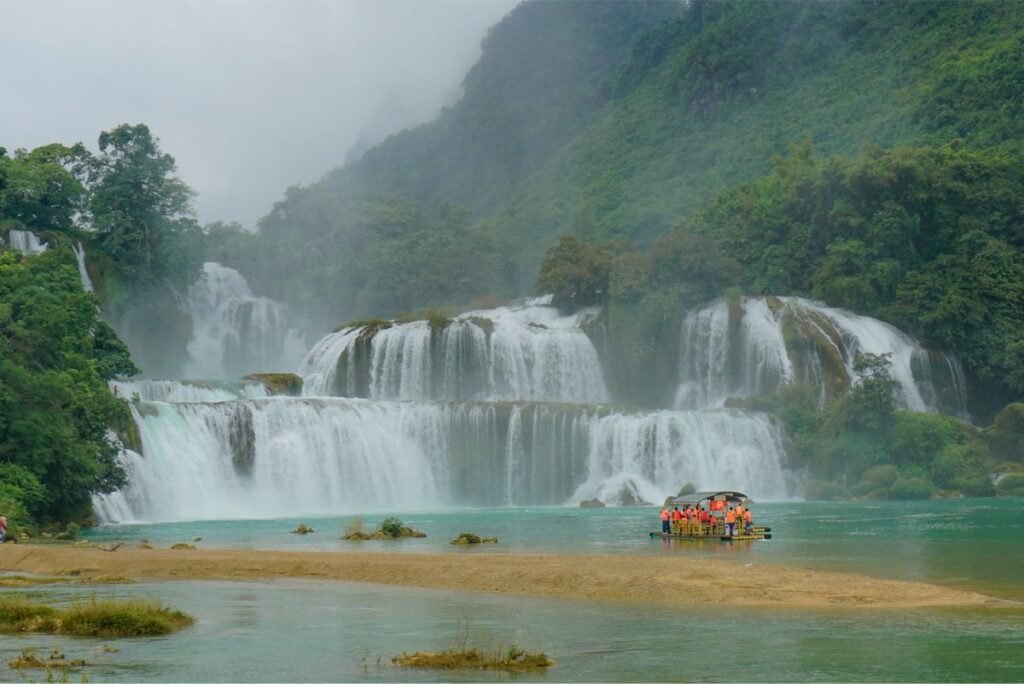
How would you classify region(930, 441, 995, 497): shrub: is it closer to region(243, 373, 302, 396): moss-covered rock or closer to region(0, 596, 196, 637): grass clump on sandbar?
region(243, 373, 302, 396): moss-covered rock

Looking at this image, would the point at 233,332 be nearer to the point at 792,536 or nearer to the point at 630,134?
the point at 630,134

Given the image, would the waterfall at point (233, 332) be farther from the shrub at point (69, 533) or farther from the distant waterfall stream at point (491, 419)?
the shrub at point (69, 533)

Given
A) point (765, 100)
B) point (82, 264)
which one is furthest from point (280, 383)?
point (765, 100)

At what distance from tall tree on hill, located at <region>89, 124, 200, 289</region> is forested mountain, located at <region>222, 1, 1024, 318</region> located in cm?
1453

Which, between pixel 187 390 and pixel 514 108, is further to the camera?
pixel 514 108

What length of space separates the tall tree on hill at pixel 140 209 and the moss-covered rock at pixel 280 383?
1906 cm

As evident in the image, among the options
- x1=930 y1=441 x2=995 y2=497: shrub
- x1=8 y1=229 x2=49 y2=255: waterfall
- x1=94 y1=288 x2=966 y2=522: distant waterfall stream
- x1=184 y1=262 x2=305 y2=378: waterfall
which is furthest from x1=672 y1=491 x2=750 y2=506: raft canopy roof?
x1=184 y1=262 x2=305 y2=378: waterfall

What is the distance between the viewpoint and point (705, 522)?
32969 millimetres

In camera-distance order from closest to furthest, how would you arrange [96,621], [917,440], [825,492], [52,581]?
1. [96,621]
2. [52,581]
3. [825,492]
4. [917,440]

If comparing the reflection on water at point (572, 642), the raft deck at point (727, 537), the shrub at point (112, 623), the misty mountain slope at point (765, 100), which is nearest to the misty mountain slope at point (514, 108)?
the misty mountain slope at point (765, 100)

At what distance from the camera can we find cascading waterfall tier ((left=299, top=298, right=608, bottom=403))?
2537 inches

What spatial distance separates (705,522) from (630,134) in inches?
3565

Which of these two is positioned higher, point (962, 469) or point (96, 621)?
point (962, 469)

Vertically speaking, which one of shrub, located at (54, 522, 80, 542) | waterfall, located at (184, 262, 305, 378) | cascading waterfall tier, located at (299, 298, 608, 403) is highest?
waterfall, located at (184, 262, 305, 378)
